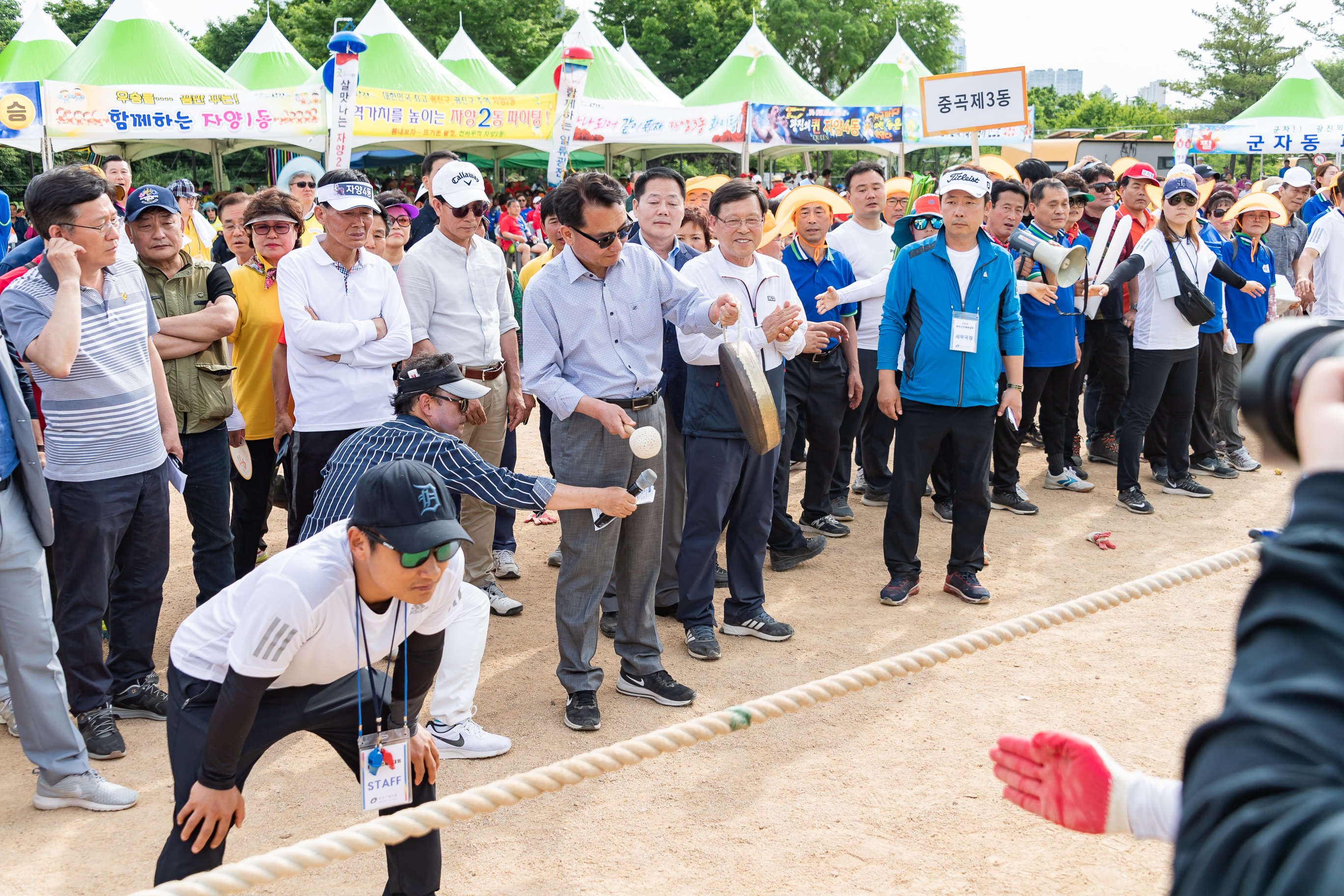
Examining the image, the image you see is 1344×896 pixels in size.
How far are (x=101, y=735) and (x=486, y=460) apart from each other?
2.01 metres

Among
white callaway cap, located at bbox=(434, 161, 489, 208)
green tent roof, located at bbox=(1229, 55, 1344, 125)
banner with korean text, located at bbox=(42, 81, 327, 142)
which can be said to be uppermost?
green tent roof, located at bbox=(1229, 55, 1344, 125)

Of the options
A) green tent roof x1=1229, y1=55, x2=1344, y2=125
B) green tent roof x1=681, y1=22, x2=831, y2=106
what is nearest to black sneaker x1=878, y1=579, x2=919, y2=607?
green tent roof x1=681, y1=22, x2=831, y2=106

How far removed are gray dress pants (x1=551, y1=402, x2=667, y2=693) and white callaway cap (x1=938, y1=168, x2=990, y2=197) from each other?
194cm

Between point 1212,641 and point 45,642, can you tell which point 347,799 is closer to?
point 45,642

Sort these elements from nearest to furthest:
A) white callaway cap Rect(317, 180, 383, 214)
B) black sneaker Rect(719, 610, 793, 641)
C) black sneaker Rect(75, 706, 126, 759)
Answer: black sneaker Rect(75, 706, 126, 759) < white callaway cap Rect(317, 180, 383, 214) < black sneaker Rect(719, 610, 793, 641)

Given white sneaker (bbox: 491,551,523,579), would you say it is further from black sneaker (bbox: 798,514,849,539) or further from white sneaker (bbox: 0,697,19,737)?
white sneaker (bbox: 0,697,19,737)

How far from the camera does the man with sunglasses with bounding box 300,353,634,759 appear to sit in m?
3.22

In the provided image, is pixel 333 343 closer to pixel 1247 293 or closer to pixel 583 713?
pixel 583 713

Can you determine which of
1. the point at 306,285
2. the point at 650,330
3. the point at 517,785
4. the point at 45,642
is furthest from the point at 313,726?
the point at 306,285

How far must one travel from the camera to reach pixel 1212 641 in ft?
15.8

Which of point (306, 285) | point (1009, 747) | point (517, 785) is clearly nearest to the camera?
point (1009, 747)

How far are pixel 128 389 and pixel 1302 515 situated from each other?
13.0 ft

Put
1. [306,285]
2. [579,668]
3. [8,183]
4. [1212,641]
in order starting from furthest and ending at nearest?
[8,183] < [1212,641] < [306,285] < [579,668]

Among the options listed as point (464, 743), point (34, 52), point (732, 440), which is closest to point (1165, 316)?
point (732, 440)
